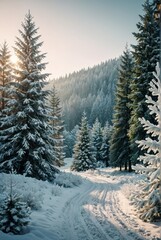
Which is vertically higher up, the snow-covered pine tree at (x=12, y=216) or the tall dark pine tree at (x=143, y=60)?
the tall dark pine tree at (x=143, y=60)

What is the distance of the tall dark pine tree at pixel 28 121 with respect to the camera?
18.6 meters

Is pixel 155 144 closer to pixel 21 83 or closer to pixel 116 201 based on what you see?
pixel 116 201

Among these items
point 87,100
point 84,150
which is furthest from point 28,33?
point 87,100

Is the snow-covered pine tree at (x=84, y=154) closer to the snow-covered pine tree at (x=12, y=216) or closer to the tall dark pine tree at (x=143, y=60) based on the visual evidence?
the tall dark pine tree at (x=143, y=60)

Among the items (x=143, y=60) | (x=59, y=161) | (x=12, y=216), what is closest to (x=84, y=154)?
(x=59, y=161)

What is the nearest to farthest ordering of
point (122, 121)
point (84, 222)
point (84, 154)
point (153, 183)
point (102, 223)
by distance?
point (102, 223) → point (84, 222) → point (153, 183) → point (122, 121) → point (84, 154)

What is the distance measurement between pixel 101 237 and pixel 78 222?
1815 mm

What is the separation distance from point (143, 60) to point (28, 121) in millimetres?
12463

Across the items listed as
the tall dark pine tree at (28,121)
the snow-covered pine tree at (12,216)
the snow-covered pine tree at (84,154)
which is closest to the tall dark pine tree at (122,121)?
the snow-covered pine tree at (84,154)

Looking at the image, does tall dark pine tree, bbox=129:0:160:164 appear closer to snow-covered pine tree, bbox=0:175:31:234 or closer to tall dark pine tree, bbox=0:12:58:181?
tall dark pine tree, bbox=0:12:58:181

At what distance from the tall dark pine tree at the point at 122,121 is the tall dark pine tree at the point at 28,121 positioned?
13035 millimetres

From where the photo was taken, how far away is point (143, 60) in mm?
24141

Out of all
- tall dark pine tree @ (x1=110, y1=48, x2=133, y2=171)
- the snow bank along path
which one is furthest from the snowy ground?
tall dark pine tree @ (x1=110, y1=48, x2=133, y2=171)

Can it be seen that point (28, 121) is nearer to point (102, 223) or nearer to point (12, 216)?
point (102, 223)
